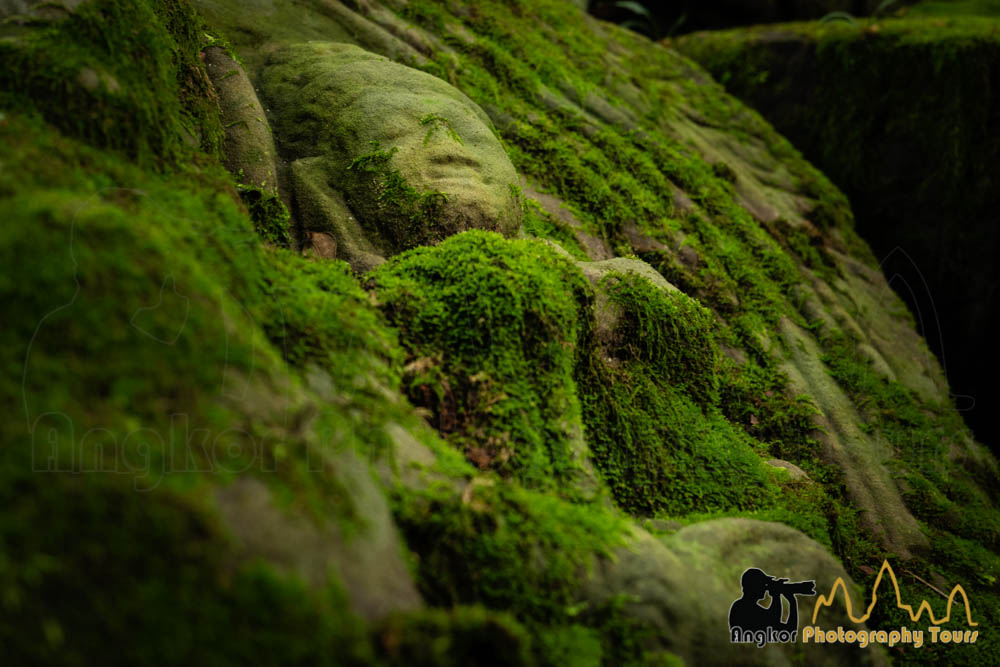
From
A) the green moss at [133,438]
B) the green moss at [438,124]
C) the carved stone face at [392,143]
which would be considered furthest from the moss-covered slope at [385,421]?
the green moss at [438,124]

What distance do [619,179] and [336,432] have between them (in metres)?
4.51

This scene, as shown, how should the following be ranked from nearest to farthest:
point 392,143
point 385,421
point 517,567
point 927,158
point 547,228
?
point 517,567, point 385,421, point 392,143, point 547,228, point 927,158

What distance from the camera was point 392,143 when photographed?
163 inches

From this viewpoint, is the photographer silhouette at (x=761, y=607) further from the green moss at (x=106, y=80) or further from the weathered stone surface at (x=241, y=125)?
the weathered stone surface at (x=241, y=125)

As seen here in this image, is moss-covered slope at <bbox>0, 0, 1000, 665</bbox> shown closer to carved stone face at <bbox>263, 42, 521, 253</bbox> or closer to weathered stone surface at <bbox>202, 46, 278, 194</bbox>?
weathered stone surface at <bbox>202, 46, 278, 194</bbox>

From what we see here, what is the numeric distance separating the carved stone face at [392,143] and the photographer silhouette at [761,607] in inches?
99.3

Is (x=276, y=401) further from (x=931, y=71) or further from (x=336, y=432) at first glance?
(x=931, y=71)

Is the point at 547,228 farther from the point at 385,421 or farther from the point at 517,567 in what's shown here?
the point at 517,567

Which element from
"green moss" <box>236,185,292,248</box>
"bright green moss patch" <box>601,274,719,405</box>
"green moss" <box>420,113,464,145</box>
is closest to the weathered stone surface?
"green moss" <box>236,185,292,248</box>

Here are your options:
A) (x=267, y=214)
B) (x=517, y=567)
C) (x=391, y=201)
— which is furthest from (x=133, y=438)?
(x=391, y=201)

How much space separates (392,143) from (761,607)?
3456 millimetres

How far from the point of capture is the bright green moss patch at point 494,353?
2.86 m

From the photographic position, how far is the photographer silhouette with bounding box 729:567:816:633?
8.18 feet

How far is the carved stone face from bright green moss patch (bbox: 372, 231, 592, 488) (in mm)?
748
